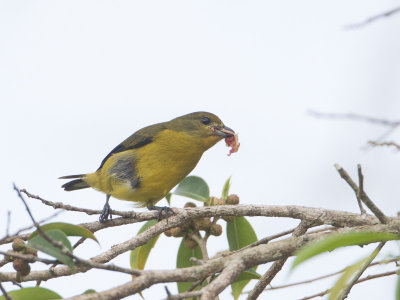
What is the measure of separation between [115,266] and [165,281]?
0.69ft

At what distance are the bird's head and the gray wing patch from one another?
73 cm

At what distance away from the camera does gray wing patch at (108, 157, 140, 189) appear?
549 centimetres

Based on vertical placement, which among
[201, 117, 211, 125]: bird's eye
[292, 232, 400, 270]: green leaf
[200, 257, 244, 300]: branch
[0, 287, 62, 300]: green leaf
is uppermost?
[201, 117, 211, 125]: bird's eye

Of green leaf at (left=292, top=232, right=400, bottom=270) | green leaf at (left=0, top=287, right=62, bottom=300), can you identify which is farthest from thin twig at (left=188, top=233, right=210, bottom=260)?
green leaf at (left=292, top=232, right=400, bottom=270)

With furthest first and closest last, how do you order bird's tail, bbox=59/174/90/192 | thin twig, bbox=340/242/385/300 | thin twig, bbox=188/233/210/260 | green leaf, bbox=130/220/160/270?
bird's tail, bbox=59/174/90/192 → green leaf, bbox=130/220/160/270 → thin twig, bbox=188/233/210/260 → thin twig, bbox=340/242/385/300

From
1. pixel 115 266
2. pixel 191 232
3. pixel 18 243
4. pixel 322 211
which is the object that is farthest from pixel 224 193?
pixel 115 266

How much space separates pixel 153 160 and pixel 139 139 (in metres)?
0.56

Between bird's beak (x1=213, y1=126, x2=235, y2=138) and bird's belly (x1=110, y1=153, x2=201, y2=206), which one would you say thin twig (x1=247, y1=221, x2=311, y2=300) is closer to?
bird's belly (x1=110, y1=153, x2=201, y2=206)

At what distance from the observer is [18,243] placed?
8.50 ft

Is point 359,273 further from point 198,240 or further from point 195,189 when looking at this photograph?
point 195,189

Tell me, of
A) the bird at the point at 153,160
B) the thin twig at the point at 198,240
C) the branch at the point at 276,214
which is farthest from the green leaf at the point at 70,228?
the bird at the point at 153,160

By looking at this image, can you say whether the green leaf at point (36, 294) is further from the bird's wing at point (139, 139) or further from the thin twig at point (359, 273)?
the bird's wing at point (139, 139)

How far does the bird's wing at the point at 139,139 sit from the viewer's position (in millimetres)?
6008

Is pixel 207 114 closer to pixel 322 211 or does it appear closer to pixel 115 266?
pixel 322 211
